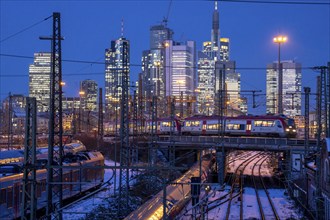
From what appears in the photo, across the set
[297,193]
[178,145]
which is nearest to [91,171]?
[297,193]

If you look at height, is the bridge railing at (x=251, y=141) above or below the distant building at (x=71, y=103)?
below

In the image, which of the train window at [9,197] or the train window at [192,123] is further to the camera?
the train window at [192,123]

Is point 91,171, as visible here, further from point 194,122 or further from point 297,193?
point 194,122

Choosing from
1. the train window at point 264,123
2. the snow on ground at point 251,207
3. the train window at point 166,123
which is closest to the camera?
the snow on ground at point 251,207

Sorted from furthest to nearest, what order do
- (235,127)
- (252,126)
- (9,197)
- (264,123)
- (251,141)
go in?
(235,127) → (252,126) → (264,123) → (251,141) → (9,197)

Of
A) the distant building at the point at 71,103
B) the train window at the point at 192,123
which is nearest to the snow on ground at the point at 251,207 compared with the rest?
the train window at the point at 192,123

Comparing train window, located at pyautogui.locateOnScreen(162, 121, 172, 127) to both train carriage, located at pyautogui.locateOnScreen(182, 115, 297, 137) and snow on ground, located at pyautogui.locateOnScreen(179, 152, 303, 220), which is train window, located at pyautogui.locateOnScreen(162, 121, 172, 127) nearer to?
train carriage, located at pyautogui.locateOnScreen(182, 115, 297, 137)

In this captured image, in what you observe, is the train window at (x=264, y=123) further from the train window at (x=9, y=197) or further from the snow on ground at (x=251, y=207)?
the train window at (x=9, y=197)

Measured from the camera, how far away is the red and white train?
1893 inches

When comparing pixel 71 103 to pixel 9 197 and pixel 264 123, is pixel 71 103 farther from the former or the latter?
pixel 9 197

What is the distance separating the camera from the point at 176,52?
554 ft

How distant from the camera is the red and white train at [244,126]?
158 ft

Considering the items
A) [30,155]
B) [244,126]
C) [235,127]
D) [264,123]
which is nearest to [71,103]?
[235,127]

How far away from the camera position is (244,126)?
5050 centimetres
